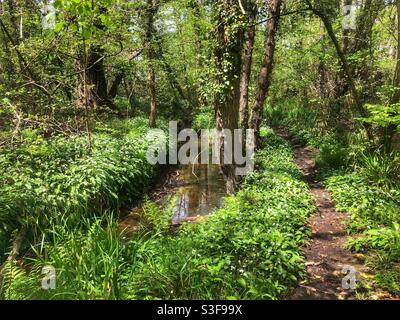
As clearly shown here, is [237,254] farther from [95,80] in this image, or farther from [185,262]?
[95,80]

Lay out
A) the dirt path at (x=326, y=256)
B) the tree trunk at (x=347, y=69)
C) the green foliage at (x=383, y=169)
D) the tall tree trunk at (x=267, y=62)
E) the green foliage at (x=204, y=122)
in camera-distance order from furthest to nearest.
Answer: the green foliage at (x=204, y=122), the tall tree trunk at (x=267, y=62), the tree trunk at (x=347, y=69), the green foliage at (x=383, y=169), the dirt path at (x=326, y=256)

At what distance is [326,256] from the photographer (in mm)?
5262

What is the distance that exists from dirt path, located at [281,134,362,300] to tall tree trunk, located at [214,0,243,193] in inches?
94.7

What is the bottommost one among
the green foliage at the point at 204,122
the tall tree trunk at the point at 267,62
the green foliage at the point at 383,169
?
the green foliage at the point at 383,169

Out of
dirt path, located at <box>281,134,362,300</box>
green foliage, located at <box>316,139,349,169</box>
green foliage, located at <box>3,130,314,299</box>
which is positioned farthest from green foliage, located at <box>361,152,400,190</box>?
green foliage, located at <box>3,130,314,299</box>

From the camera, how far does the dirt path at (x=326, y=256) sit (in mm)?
4410

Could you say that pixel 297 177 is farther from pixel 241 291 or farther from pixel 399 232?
pixel 241 291

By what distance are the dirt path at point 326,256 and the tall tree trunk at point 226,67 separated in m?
2.41

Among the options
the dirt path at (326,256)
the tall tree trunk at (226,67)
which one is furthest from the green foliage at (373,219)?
the tall tree trunk at (226,67)

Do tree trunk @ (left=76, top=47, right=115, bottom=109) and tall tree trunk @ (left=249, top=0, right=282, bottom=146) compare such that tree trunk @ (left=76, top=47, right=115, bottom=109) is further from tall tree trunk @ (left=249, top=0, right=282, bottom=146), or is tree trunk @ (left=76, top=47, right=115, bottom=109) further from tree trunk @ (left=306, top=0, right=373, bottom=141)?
tree trunk @ (left=306, top=0, right=373, bottom=141)

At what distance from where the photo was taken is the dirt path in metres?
4.41

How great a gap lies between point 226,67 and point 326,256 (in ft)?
14.4

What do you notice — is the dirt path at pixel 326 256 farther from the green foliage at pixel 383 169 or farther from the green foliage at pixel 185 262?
the green foliage at pixel 383 169
